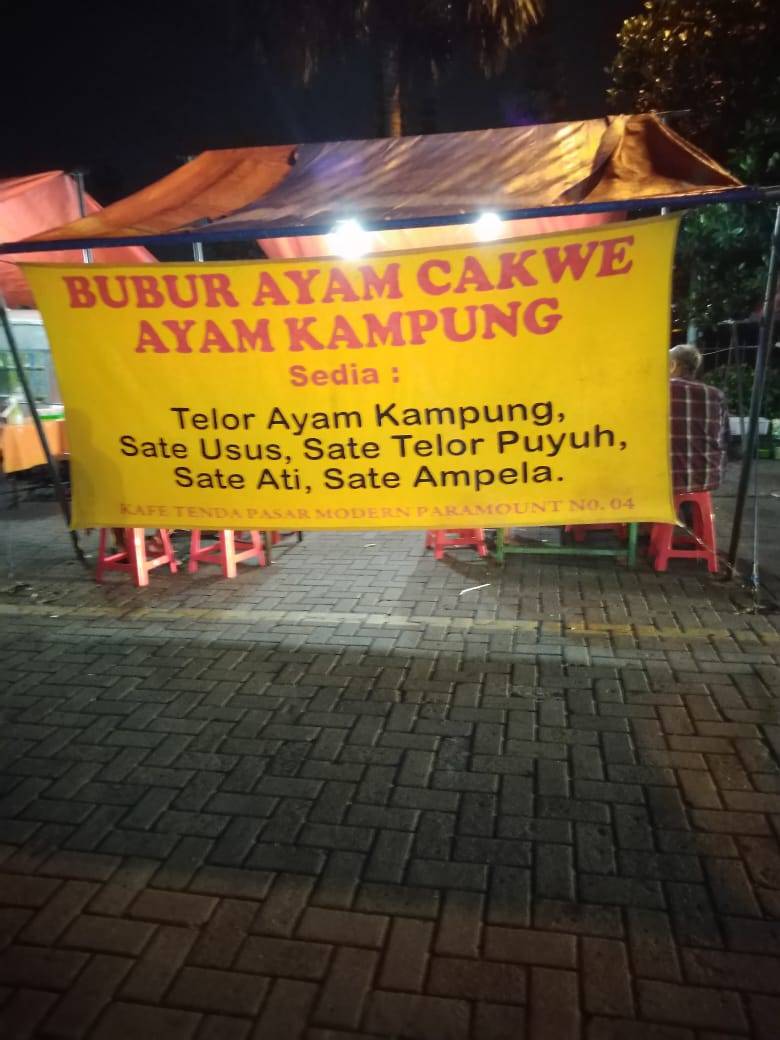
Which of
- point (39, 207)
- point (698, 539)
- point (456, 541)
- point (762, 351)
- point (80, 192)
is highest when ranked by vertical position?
point (80, 192)

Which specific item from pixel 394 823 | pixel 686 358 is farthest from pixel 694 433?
pixel 394 823

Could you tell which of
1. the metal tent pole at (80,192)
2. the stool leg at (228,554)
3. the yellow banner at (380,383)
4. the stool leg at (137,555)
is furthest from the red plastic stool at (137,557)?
the metal tent pole at (80,192)

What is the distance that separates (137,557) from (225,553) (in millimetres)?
672

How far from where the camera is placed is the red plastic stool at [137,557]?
19.7ft

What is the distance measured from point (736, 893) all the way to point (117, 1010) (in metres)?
1.97

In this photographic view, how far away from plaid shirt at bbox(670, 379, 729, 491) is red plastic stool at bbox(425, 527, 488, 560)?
165 centimetres

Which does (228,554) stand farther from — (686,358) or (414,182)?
(686,358)

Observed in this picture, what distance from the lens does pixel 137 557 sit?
599 centimetres

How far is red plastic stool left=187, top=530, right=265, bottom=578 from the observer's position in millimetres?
6191

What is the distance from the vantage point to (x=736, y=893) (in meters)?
2.57

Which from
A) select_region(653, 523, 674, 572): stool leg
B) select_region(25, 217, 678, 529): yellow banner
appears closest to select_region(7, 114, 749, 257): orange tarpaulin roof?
select_region(25, 217, 678, 529): yellow banner

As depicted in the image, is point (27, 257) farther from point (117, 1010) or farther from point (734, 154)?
point (734, 154)

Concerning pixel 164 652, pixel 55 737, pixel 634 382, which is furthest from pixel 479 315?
pixel 55 737

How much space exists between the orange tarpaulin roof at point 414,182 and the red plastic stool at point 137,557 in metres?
2.28
